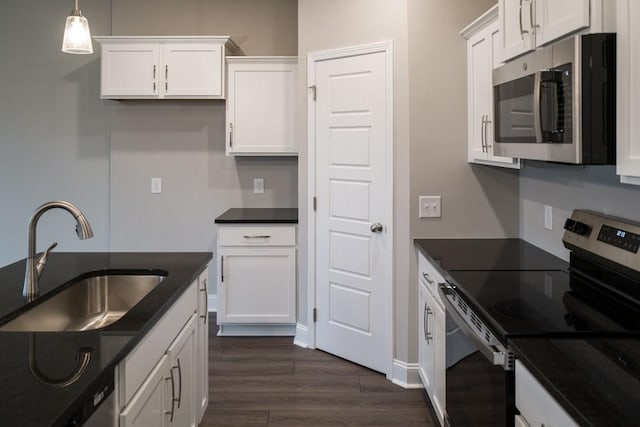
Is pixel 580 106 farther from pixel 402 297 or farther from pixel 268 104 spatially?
pixel 268 104

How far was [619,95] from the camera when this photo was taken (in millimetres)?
1563

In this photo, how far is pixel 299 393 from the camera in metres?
3.12

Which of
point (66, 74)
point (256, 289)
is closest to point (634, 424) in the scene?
point (256, 289)

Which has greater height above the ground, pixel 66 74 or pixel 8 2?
pixel 8 2

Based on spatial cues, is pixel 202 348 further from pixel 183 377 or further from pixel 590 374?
pixel 590 374

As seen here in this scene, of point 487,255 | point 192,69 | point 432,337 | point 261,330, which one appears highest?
point 192,69

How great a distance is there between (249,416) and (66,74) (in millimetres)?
3430

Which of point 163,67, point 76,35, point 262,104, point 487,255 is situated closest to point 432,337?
point 487,255

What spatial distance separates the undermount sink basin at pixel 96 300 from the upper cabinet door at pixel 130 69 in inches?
91.0

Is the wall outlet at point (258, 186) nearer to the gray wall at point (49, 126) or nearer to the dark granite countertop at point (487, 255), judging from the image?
the gray wall at point (49, 126)

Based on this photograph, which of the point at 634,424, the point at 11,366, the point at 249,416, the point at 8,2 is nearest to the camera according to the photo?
the point at 634,424

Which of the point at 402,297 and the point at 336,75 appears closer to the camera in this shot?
the point at 402,297

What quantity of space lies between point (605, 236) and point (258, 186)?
3083mm

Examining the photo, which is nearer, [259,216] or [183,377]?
[183,377]
